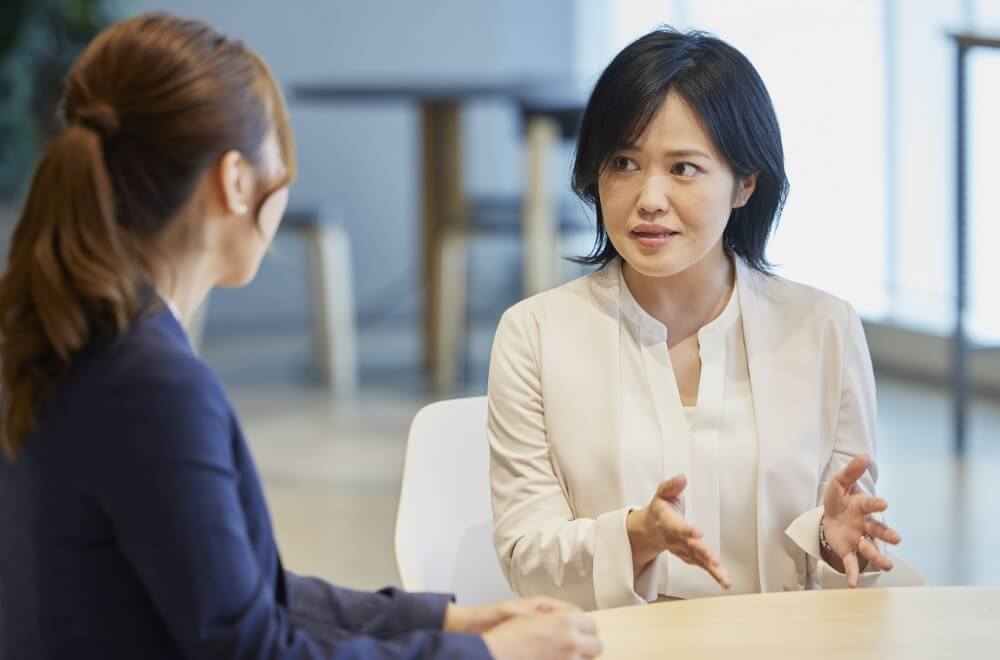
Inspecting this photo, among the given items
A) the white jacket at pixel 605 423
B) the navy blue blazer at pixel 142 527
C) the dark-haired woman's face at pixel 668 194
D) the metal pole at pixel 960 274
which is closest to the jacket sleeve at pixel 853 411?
the white jacket at pixel 605 423

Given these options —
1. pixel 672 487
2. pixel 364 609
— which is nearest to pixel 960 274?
pixel 672 487

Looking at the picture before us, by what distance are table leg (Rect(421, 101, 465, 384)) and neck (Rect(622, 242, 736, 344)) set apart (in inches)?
145

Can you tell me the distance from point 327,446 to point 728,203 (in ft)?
10.1

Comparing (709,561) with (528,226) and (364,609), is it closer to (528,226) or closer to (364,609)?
(364,609)

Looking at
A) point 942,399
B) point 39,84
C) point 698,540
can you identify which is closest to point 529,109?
point 942,399

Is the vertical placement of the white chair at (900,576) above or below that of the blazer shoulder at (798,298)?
below

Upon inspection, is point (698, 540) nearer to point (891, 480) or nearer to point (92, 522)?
point (92, 522)

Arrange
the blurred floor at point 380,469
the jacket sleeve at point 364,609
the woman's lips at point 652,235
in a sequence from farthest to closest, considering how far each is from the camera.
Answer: the blurred floor at point 380,469 → the woman's lips at point 652,235 → the jacket sleeve at point 364,609

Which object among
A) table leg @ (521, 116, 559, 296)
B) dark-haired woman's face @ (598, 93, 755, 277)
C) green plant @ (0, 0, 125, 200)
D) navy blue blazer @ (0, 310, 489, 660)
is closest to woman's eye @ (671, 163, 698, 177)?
dark-haired woman's face @ (598, 93, 755, 277)

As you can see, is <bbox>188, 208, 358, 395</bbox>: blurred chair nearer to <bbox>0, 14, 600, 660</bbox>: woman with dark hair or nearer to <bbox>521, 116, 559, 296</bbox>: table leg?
<bbox>521, 116, 559, 296</bbox>: table leg

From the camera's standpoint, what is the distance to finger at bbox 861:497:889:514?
58.2 inches

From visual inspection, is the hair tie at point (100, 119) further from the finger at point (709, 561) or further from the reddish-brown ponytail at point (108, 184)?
the finger at point (709, 561)

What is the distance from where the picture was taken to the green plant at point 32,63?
5891 mm

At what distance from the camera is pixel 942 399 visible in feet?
17.0
